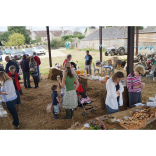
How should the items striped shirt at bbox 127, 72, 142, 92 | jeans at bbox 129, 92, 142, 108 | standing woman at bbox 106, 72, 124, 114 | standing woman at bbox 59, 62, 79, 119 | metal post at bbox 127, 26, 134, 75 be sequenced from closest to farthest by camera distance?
standing woman at bbox 106, 72, 124, 114
standing woman at bbox 59, 62, 79, 119
striped shirt at bbox 127, 72, 142, 92
jeans at bbox 129, 92, 142, 108
metal post at bbox 127, 26, 134, 75

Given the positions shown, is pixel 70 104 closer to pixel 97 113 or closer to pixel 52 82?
pixel 97 113

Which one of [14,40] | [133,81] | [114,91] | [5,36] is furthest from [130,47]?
[5,36]

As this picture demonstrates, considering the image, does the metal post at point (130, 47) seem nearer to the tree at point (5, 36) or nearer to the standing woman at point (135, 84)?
the standing woman at point (135, 84)

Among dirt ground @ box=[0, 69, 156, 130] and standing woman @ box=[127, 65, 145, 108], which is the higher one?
standing woman @ box=[127, 65, 145, 108]

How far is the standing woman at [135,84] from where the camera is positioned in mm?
3643

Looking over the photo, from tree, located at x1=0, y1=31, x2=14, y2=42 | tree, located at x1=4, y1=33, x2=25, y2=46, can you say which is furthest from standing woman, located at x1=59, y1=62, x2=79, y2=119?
tree, located at x1=0, y1=31, x2=14, y2=42

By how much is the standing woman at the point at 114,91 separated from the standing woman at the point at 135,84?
54 cm

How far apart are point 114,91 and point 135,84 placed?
0.87 meters

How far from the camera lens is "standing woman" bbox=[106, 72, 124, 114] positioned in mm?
3094

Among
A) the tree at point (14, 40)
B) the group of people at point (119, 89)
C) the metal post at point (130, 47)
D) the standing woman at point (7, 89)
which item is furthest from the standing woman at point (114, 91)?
the tree at point (14, 40)

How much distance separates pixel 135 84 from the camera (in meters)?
3.78

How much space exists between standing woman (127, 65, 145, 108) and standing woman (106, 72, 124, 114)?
1.76 feet

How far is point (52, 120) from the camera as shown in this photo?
436 centimetres

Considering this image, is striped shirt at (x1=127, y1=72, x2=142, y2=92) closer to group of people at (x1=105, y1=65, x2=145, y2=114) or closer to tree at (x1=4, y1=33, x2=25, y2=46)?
group of people at (x1=105, y1=65, x2=145, y2=114)
